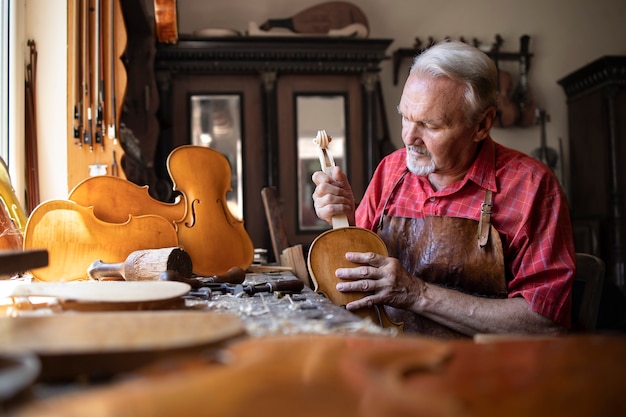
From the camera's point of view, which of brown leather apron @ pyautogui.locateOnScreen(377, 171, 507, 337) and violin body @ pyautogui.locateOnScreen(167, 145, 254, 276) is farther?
violin body @ pyautogui.locateOnScreen(167, 145, 254, 276)

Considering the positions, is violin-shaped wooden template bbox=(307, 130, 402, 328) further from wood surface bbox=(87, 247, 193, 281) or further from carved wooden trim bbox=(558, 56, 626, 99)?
carved wooden trim bbox=(558, 56, 626, 99)

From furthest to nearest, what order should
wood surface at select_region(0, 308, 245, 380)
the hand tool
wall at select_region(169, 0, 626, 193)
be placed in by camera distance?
→ wall at select_region(169, 0, 626, 193), the hand tool, wood surface at select_region(0, 308, 245, 380)

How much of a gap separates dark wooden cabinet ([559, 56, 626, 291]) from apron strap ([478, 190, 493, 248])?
4.50m

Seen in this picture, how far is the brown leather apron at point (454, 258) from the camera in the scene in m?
2.07

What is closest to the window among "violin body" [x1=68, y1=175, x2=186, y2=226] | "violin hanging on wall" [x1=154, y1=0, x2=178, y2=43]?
"violin body" [x1=68, y1=175, x2=186, y2=226]

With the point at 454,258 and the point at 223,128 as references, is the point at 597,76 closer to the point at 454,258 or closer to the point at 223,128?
the point at 223,128

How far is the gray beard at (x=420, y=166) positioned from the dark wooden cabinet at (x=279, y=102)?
10.5ft

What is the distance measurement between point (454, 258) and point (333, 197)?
0.50 metres

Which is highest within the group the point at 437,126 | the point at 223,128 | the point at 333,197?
the point at 223,128

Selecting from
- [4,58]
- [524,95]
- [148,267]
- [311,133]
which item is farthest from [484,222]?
[524,95]

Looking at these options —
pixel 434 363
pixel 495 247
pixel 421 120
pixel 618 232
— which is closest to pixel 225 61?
pixel 421 120

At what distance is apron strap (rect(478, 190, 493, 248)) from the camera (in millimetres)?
2072

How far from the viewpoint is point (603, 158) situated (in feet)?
20.5

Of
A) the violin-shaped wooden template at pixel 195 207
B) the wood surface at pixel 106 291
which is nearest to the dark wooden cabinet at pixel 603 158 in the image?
the violin-shaped wooden template at pixel 195 207
